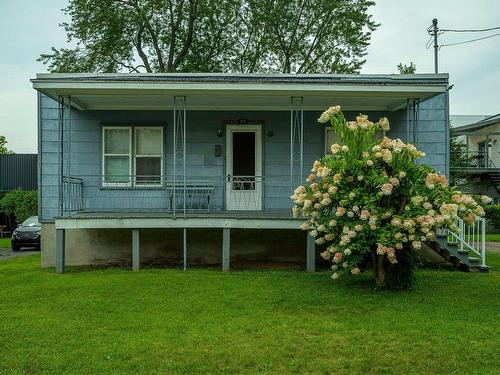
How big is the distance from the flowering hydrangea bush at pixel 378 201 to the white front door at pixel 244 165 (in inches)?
148

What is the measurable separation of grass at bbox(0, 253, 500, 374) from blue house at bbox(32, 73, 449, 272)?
2.11 metres

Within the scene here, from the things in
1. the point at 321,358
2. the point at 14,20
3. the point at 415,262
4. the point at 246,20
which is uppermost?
the point at 246,20

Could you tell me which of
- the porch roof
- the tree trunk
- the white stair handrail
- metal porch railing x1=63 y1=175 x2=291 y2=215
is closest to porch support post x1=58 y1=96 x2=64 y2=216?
the porch roof

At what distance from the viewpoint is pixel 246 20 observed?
2953 cm

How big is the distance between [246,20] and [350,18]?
5450 mm

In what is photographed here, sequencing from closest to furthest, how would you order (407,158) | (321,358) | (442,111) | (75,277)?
(321,358), (407,158), (75,277), (442,111)

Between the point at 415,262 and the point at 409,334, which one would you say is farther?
the point at 415,262

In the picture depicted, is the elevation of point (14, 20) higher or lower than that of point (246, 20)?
lower

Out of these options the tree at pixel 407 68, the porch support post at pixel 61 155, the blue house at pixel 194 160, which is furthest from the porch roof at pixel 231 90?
the tree at pixel 407 68

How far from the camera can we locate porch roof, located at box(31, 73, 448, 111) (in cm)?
1038

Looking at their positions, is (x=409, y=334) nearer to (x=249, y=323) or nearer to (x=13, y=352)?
(x=249, y=323)

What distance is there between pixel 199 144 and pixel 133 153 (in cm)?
146

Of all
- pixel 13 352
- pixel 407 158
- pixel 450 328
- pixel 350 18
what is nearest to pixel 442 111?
pixel 407 158

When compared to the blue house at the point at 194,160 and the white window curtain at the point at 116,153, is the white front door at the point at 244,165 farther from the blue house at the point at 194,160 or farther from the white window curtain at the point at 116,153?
the white window curtain at the point at 116,153
